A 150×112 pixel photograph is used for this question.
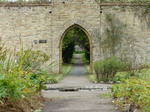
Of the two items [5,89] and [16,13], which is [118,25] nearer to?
[16,13]

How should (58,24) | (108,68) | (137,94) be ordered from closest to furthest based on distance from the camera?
(137,94) < (108,68) < (58,24)

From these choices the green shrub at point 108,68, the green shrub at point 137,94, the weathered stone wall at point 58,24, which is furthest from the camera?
the weathered stone wall at point 58,24

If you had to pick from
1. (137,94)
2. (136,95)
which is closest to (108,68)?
(136,95)

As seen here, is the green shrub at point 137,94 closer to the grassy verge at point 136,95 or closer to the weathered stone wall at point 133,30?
the grassy verge at point 136,95

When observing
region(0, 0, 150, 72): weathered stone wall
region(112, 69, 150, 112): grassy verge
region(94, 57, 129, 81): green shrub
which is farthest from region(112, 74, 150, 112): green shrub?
region(0, 0, 150, 72): weathered stone wall

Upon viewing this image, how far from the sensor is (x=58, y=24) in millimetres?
16891

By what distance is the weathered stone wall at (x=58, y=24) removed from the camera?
16.8 m

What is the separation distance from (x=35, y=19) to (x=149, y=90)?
41.2 ft

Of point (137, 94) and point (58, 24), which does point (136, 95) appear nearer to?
point (137, 94)

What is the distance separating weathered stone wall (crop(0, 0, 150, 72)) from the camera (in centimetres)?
1684

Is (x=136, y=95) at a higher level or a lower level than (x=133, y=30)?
lower

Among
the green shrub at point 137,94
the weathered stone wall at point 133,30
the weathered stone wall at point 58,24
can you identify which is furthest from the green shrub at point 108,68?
the green shrub at point 137,94

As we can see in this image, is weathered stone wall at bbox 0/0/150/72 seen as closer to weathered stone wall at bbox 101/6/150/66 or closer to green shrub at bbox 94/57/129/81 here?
weathered stone wall at bbox 101/6/150/66

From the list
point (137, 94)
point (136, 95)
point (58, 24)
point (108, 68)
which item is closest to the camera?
point (137, 94)
